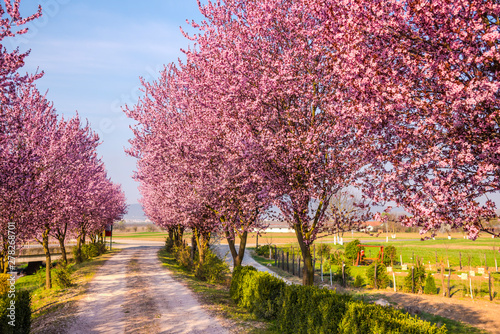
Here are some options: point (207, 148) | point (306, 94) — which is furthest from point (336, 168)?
point (207, 148)

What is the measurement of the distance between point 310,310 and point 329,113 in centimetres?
597

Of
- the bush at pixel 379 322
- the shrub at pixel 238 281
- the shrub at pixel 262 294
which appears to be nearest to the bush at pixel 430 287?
the shrub at pixel 238 281

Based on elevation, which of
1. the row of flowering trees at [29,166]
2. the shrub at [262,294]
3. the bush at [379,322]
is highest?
the row of flowering trees at [29,166]

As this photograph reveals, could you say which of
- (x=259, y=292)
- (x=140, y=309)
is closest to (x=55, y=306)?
(x=140, y=309)

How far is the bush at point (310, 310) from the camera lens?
921 centimetres

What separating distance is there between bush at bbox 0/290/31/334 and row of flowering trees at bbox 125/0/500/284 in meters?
8.03

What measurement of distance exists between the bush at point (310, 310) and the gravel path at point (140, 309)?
224cm

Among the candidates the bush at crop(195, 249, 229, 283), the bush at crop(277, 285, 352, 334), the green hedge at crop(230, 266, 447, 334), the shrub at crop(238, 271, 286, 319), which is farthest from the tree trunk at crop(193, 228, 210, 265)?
the bush at crop(277, 285, 352, 334)

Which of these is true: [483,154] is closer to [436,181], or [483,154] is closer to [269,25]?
[436,181]

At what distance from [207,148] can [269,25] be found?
21.4 feet

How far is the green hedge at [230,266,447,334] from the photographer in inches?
304

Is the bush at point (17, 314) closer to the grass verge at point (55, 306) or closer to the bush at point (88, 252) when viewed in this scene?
the grass verge at point (55, 306)

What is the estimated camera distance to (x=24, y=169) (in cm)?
1515

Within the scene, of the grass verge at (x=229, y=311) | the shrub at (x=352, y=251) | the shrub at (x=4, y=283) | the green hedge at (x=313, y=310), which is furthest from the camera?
the shrub at (x=352, y=251)
